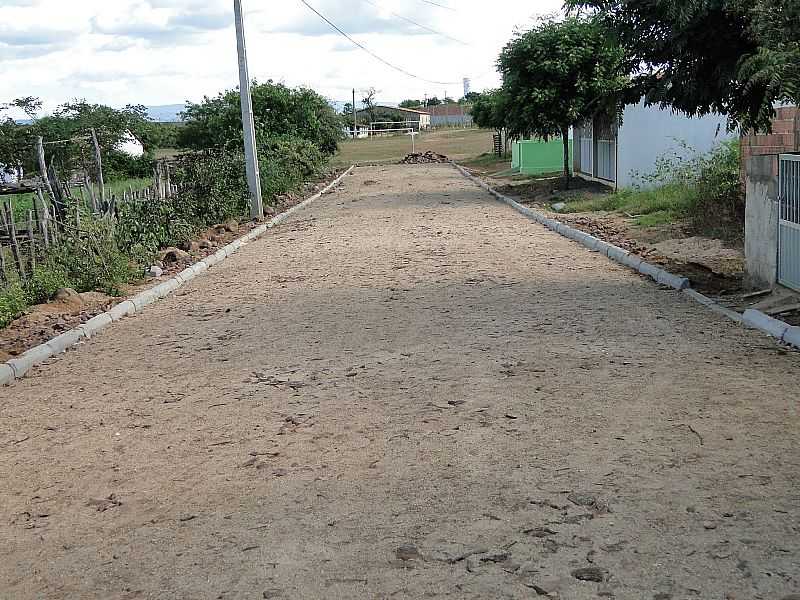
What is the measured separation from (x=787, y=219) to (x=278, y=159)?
2288 cm

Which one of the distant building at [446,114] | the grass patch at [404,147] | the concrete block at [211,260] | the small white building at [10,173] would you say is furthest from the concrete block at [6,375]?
the distant building at [446,114]

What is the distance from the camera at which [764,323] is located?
8.31m

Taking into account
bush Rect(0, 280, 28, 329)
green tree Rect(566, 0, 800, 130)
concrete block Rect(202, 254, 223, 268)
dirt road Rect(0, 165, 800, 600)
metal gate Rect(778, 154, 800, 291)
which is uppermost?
green tree Rect(566, 0, 800, 130)

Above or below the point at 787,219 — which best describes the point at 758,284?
below

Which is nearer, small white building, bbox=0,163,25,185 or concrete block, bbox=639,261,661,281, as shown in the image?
concrete block, bbox=639,261,661,281

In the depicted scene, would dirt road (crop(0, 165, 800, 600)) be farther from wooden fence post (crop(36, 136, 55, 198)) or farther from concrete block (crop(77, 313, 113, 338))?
wooden fence post (crop(36, 136, 55, 198))

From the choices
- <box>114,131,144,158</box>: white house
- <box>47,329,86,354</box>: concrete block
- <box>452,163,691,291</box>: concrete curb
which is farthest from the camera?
<box>114,131,144,158</box>: white house

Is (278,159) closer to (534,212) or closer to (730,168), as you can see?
(534,212)

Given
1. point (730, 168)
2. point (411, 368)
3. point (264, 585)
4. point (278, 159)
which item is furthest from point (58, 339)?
point (278, 159)

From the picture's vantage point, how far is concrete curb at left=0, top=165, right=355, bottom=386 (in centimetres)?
824

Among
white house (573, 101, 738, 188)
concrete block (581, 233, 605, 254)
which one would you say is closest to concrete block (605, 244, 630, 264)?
concrete block (581, 233, 605, 254)

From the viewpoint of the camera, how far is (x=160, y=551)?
4.31 m

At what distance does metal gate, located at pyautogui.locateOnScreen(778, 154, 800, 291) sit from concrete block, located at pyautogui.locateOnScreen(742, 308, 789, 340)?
0.86 meters

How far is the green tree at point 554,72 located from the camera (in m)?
24.6
